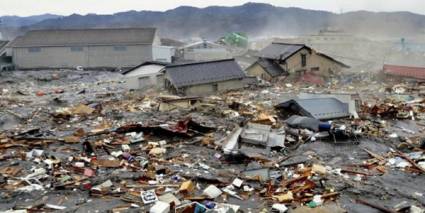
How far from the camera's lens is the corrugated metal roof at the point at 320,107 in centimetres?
1469

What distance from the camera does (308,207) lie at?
759 centimetres

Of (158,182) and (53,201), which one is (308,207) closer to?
(158,182)

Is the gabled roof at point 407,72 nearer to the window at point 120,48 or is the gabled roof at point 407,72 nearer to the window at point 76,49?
the window at point 120,48

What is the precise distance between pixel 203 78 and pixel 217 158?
455 inches

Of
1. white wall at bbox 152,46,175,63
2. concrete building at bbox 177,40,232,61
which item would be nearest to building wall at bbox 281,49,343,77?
concrete building at bbox 177,40,232,61

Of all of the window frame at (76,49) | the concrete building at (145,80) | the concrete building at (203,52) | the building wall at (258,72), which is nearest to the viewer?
the concrete building at (145,80)

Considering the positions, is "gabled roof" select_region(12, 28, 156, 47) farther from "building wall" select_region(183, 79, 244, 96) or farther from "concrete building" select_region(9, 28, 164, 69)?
"building wall" select_region(183, 79, 244, 96)

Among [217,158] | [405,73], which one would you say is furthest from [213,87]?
[405,73]

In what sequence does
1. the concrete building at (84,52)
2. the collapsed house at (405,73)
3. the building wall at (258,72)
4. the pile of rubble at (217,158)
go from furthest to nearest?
the concrete building at (84,52) → the building wall at (258,72) → the collapsed house at (405,73) → the pile of rubble at (217,158)

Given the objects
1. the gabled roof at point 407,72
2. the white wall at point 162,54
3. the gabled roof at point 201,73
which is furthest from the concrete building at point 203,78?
the white wall at point 162,54

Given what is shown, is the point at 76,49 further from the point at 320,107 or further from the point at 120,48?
the point at 320,107

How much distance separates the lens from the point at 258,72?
91.5 ft

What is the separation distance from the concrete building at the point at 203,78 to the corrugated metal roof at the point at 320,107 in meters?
6.83

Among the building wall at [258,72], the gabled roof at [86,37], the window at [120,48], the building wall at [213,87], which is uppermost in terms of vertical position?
the gabled roof at [86,37]
